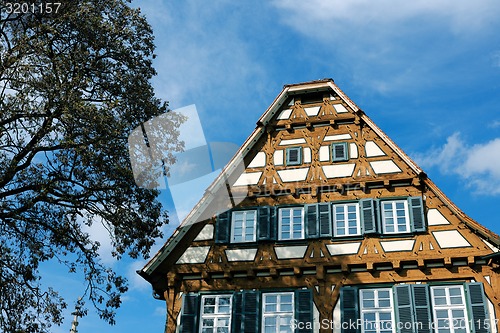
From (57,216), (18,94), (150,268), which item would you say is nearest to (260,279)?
(150,268)

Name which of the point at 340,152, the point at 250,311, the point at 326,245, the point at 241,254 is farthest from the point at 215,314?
the point at 340,152

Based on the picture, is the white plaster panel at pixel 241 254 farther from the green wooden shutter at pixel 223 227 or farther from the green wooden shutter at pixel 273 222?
the green wooden shutter at pixel 273 222

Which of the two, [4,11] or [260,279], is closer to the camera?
[4,11]

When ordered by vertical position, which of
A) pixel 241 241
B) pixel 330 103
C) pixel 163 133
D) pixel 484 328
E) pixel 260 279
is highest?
pixel 330 103

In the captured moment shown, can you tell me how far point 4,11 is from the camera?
11977mm

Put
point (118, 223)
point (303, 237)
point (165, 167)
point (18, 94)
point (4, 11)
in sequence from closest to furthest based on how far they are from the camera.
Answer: point (18, 94)
point (4, 11)
point (118, 223)
point (165, 167)
point (303, 237)

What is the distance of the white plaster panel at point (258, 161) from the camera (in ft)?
55.1

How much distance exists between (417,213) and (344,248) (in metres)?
2.19

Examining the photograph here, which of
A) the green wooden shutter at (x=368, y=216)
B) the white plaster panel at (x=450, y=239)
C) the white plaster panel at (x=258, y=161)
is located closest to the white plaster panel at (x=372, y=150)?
the green wooden shutter at (x=368, y=216)

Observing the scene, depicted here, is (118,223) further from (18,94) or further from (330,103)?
(330,103)

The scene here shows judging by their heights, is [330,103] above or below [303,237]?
above

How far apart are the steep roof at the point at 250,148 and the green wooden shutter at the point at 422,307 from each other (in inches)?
81.8

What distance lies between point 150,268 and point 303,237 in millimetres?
4424

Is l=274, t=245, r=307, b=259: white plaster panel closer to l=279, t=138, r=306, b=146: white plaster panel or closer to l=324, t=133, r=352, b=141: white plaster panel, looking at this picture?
l=279, t=138, r=306, b=146: white plaster panel
